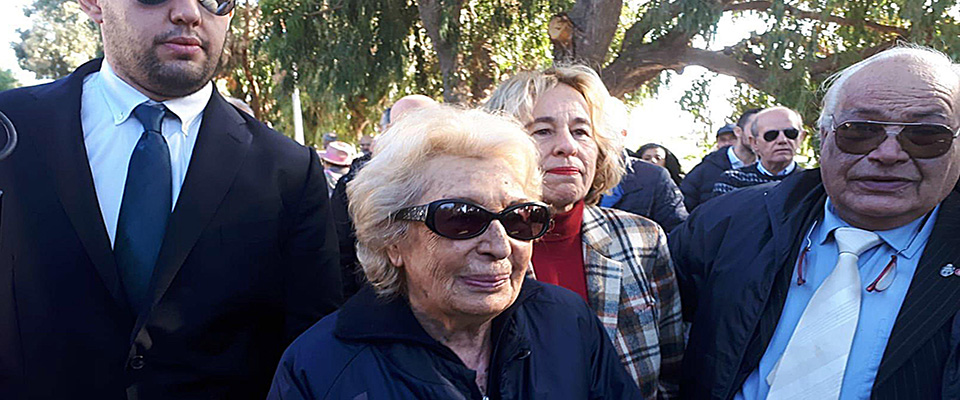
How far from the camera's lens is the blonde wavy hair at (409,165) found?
1896 millimetres

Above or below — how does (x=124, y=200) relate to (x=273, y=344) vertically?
above

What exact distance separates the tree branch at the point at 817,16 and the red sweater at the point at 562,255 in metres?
8.47

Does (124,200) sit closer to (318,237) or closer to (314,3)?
(318,237)

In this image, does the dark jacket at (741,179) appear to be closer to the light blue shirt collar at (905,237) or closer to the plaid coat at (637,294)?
the plaid coat at (637,294)

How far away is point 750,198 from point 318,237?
143cm

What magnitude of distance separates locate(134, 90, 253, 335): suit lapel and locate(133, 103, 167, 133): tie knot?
0.11m

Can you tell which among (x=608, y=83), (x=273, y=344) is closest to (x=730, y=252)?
(x=273, y=344)

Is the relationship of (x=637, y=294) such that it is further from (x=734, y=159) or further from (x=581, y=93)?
(x=734, y=159)

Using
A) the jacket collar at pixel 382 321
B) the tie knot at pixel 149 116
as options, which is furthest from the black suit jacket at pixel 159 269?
the jacket collar at pixel 382 321

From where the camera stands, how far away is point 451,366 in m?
1.81

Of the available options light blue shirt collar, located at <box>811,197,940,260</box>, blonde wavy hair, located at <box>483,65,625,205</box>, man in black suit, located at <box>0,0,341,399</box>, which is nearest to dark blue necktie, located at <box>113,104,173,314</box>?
man in black suit, located at <box>0,0,341,399</box>

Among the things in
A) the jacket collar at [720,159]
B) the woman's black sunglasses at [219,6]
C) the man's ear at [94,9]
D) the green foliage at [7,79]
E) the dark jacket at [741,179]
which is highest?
the woman's black sunglasses at [219,6]

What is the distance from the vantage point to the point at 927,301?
6.61 feet

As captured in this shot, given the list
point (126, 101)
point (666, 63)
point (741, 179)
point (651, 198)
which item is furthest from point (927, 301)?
point (666, 63)
